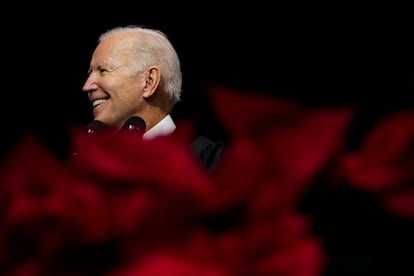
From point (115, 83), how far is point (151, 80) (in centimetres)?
7

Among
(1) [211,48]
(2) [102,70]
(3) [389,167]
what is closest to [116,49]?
(2) [102,70]

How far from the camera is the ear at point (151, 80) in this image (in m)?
1.32

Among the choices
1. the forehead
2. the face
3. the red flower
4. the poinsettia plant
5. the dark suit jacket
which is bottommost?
the poinsettia plant

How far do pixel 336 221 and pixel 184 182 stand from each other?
0.17ft

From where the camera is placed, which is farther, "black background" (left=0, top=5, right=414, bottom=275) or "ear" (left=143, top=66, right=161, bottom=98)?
"black background" (left=0, top=5, right=414, bottom=275)

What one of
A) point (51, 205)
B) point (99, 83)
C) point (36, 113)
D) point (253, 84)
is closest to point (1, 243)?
point (51, 205)

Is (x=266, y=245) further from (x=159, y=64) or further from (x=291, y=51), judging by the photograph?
(x=291, y=51)

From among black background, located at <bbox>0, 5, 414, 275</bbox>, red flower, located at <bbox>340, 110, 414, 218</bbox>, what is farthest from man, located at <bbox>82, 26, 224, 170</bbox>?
red flower, located at <bbox>340, 110, 414, 218</bbox>

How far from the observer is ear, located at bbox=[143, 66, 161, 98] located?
1318mm

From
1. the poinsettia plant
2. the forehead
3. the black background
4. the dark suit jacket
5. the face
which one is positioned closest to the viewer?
the poinsettia plant

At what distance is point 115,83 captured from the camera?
4.34 feet

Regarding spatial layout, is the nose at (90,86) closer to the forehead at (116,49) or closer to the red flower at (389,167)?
the forehead at (116,49)

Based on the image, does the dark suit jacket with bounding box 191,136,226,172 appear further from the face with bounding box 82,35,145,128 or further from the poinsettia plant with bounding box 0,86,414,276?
the poinsettia plant with bounding box 0,86,414,276

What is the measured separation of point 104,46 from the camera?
142cm
